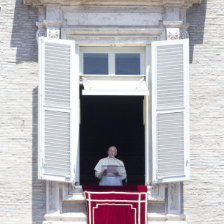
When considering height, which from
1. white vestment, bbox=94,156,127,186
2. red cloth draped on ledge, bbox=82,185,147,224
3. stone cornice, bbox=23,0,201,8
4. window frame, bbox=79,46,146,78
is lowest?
red cloth draped on ledge, bbox=82,185,147,224

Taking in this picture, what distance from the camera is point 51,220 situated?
61.1 ft

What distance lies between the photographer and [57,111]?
61.7 feet

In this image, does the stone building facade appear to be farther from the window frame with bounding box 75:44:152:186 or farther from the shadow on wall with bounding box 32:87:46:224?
the window frame with bounding box 75:44:152:186

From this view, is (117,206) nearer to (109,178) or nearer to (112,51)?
(109,178)

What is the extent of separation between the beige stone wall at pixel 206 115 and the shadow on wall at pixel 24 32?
2.54 m

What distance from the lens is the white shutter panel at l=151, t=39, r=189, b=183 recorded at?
61.5 feet

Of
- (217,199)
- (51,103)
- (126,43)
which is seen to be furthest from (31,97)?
(217,199)

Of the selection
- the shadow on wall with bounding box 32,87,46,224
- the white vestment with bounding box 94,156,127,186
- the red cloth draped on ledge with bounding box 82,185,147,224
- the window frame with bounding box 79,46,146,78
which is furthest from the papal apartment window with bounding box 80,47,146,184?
the red cloth draped on ledge with bounding box 82,185,147,224

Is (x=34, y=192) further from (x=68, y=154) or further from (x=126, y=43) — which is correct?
(x=126, y=43)

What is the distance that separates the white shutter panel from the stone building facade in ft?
0.92

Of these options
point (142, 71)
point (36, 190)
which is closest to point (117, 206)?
point (36, 190)

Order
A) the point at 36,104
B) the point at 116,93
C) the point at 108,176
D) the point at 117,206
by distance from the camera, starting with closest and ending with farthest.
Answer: the point at 117,206 → the point at 116,93 → the point at 108,176 → the point at 36,104

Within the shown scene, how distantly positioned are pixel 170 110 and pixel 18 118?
7.96 ft

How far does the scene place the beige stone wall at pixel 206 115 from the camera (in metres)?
19.0
